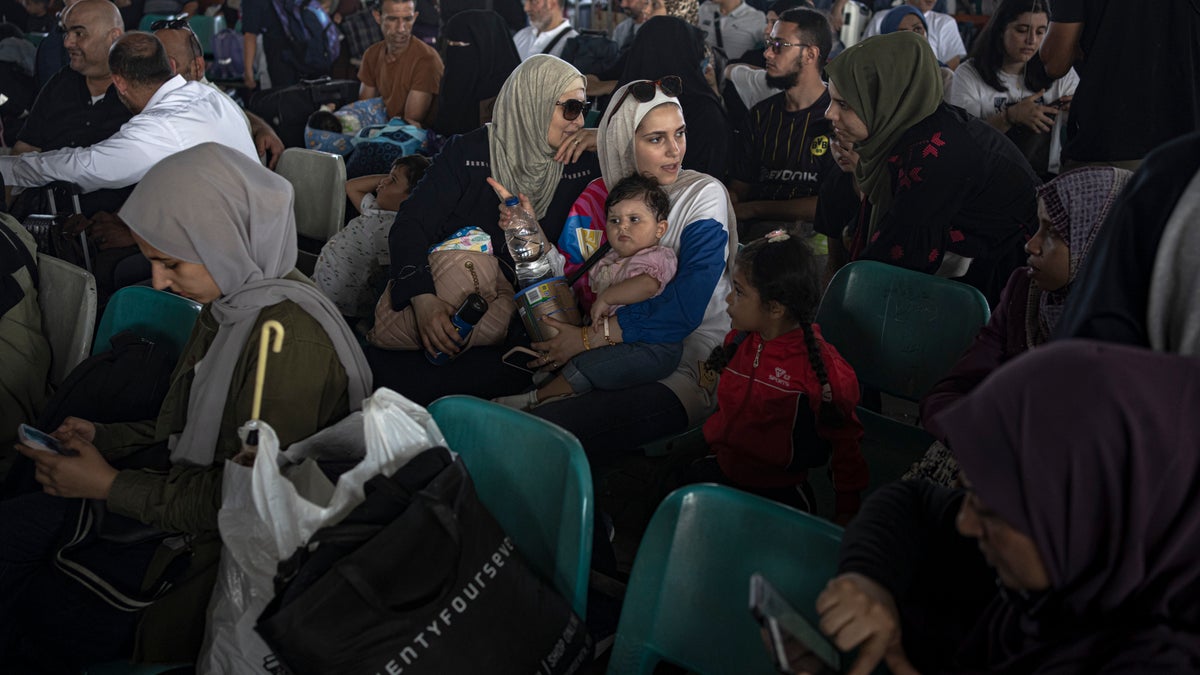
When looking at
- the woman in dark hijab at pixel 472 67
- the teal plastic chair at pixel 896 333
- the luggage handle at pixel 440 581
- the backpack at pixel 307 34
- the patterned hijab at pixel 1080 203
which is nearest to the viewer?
the luggage handle at pixel 440 581

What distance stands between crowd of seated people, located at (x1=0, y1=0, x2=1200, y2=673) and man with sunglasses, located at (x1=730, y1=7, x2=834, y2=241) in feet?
0.05

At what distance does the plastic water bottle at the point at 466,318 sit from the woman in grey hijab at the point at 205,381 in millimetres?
807

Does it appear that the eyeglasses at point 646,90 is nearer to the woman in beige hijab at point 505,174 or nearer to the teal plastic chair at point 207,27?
the woman in beige hijab at point 505,174

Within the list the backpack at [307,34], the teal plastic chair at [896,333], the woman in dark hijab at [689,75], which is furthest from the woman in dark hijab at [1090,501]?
the backpack at [307,34]

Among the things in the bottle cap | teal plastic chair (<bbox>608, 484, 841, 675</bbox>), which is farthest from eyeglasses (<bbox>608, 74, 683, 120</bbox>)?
teal plastic chair (<bbox>608, 484, 841, 675</bbox>)

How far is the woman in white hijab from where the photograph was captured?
2.39m

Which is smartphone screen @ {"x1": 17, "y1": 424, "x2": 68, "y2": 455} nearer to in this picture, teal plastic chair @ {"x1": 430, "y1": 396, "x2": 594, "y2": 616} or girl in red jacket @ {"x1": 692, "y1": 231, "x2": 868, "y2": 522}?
teal plastic chair @ {"x1": 430, "y1": 396, "x2": 594, "y2": 616}

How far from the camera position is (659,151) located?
8.98ft

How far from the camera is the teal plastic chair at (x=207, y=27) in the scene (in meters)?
8.62

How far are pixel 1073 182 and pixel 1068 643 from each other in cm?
103

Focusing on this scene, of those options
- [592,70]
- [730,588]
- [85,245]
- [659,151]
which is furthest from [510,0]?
[730,588]

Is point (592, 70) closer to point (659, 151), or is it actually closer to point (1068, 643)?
point (659, 151)

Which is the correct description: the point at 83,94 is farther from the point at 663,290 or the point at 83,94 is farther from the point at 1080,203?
the point at 1080,203

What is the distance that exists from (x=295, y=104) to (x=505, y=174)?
3259 mm
